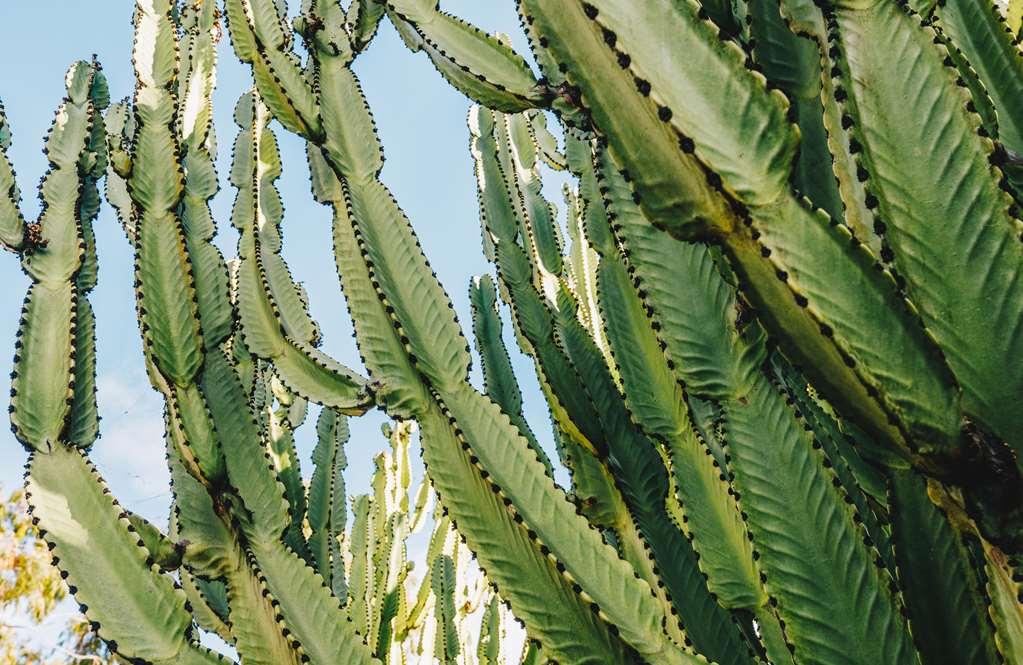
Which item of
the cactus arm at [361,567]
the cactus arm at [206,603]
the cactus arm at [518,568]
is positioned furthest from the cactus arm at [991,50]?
the cactus arm at [361,567]

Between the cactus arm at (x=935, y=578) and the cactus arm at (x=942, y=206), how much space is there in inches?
7.8

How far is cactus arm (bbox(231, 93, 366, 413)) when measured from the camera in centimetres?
201

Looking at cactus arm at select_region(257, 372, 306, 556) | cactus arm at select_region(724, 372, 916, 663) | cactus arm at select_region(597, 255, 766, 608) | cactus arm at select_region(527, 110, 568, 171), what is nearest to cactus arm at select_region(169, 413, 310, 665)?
cactus arm at select_region(257, 372, 306, 556)

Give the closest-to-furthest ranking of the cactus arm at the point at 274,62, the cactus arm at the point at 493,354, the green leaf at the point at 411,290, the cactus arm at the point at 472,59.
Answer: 1. the green leaf at the point at 411,290
2. the cactus arm at the point at 472,59
3. the cactus arm at the point at 274,62
4. the cactus arm at the point at 493,354

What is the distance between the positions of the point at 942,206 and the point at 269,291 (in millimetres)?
1761

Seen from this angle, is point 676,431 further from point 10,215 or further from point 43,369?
point 10,215

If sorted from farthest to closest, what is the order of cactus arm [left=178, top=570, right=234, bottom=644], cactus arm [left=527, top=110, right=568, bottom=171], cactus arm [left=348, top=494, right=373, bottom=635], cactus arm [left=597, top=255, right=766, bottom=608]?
cactus arm [left=527, top=110, right=568, bottom=171] → cactus arm [left=348, top=494, right=373, bottom=635] → cactus arm [left=178, top=570, right=234, bottom=644] → cactus arm [left=597, top=255, right=766, bottom=608]

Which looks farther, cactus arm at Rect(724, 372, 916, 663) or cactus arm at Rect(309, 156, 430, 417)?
cactus arm at Rect(309, 156, 430, 417)

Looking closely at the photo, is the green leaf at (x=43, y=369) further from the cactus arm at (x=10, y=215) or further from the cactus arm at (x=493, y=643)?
the cactus arm at (x=493, y=643)

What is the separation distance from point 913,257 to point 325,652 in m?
1.14

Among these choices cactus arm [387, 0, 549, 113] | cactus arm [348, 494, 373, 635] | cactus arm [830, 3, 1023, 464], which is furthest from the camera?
cactus arm [348, 494, 373, 635]

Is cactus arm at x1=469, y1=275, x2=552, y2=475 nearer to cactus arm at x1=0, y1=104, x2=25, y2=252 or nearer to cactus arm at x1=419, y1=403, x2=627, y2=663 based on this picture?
cactus arm at x1=419, y1=403, x2=627, y2=663

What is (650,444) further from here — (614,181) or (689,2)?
(689,2)

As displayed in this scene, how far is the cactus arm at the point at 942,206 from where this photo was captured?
943 millimetres
